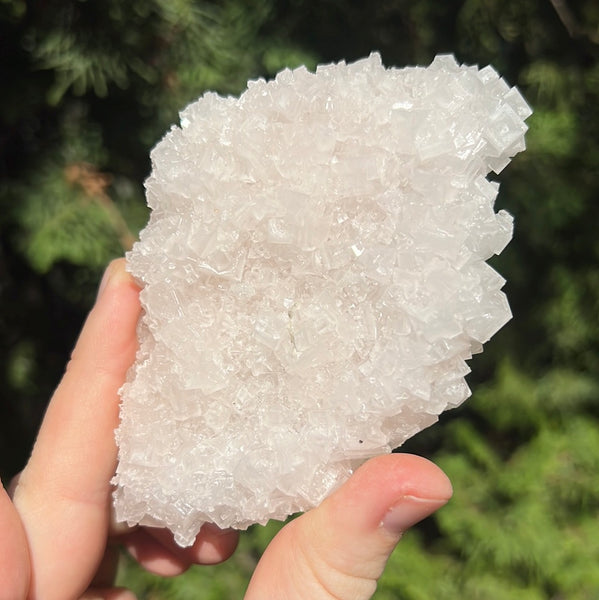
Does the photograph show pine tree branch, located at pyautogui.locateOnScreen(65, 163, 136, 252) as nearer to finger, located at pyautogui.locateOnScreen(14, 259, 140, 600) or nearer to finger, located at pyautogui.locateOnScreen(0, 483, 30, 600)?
finger, located at pyautogui.locateOnScreen(14, 259, 140, 600)

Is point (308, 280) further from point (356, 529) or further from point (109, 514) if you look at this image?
point (109, 514)

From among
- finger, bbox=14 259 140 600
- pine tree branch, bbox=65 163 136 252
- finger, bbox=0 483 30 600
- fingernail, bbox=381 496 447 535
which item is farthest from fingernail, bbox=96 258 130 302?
fingernail, bbox=381 496 447 535

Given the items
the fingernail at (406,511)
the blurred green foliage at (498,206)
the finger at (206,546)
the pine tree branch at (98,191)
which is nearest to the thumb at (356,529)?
the fingernail at (406,511)

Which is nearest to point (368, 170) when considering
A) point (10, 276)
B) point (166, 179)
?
point (166, 179)

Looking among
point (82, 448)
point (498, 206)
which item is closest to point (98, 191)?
point (82, 448)

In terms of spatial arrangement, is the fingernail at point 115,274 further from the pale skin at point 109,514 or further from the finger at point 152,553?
the finger at point 152,553

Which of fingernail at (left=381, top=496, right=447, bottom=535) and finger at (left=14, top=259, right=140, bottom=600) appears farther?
finger at (left=14, top=259, right=140, bottom=600)

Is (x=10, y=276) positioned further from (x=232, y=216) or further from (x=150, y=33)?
(x=232, y=216)
